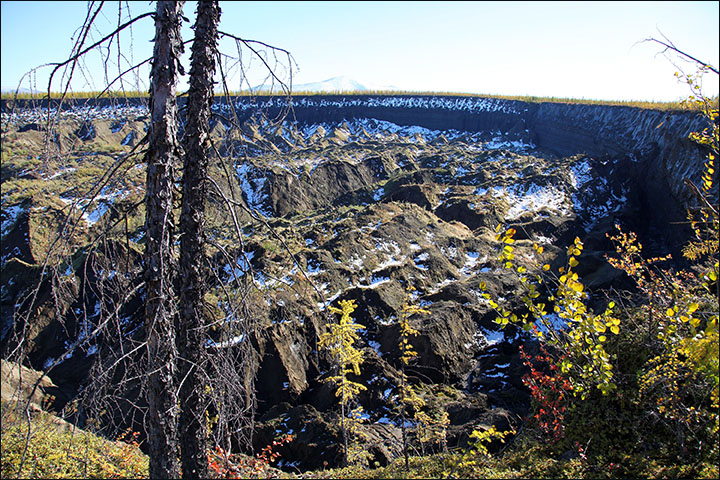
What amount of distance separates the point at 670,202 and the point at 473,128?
4267cm

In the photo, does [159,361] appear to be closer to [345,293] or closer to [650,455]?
[650,455]

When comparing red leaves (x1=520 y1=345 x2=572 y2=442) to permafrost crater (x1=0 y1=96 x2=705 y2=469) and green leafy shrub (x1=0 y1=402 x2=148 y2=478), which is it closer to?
permafrost crater (x1=0 y1=96 x2=705 y2=469)

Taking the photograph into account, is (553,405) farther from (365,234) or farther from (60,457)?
(365,234)

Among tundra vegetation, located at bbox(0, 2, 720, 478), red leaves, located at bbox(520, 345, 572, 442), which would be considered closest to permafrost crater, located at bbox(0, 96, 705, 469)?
tundra vegetation, located at bbox(0, 2, 720, 478)

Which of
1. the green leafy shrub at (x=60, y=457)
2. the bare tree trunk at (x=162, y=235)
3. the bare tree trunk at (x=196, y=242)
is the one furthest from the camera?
the green leafy shrub at (x=60, y=457)

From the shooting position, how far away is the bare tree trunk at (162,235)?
11.3 ft

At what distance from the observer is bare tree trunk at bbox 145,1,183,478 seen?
11.3 feet

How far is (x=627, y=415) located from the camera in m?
6.07

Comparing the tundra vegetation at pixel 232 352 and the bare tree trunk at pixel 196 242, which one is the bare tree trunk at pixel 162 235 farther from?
the bare tree trunk at pixel 196 242

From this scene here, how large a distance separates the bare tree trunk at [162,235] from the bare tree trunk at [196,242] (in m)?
0.27

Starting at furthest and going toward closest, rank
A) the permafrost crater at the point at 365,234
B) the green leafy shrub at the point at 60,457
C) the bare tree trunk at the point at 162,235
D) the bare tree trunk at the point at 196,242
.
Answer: the green leafy shrub at the point at 60,457
the permafrost crater at the point at 365,234
the bare tree trunk at the point at 196,242
the bare tree trunk at the point at 162,235

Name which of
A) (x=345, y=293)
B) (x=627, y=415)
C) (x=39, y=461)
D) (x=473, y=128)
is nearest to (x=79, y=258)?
(x=345, y=293)

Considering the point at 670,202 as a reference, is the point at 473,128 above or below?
above

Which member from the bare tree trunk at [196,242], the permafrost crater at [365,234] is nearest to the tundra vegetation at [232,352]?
the bare tree trunk at [196,242]
